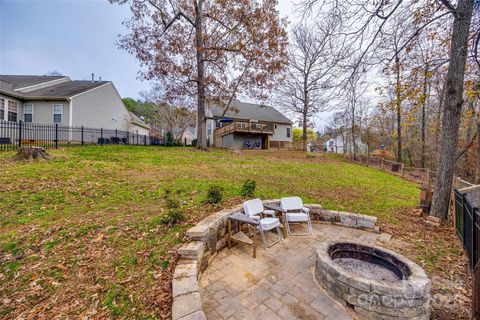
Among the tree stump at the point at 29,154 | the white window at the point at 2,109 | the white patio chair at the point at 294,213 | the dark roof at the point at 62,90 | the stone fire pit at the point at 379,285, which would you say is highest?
the dark roof at the point at 62,90

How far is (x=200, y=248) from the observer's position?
9.70 feet

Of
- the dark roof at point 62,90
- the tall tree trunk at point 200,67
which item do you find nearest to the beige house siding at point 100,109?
the dark roof at point 62,90

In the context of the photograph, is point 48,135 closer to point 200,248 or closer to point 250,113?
point 200,248

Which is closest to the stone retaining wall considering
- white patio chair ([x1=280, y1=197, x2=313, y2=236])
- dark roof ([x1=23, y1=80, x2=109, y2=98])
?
white patio chair ([x1=280, y1=197, x2=313, y2=236])

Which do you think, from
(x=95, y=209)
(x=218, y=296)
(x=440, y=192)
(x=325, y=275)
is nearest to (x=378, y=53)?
(x=440, y=192)

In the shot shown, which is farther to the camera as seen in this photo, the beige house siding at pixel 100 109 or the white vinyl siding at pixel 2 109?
the beige house siding at pixel 100 109

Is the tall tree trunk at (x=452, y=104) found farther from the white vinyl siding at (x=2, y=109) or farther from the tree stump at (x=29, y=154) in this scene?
the white vinyl siding at (x=2, y=109)

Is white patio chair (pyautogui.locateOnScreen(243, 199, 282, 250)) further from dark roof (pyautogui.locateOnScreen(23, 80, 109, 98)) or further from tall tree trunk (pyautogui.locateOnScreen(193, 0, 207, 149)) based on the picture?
dark roof (pyautogui.locateOnScreen(23, 80, 109, 98))

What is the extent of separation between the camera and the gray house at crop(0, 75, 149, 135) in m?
13.7

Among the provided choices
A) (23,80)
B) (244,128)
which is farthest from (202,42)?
(23,80)

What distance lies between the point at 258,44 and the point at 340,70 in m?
9.47

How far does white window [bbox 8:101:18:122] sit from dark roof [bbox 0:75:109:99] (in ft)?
1.93

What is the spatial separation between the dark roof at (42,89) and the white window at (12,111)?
588 millimetres

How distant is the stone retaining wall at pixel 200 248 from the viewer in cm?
193
